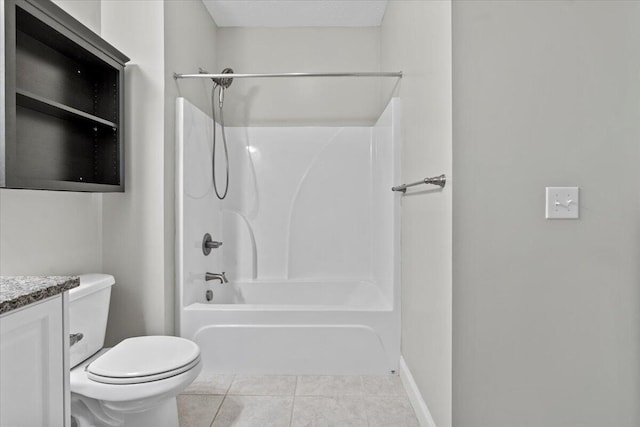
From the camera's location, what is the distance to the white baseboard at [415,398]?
1802 millimetres

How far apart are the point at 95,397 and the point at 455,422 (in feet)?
4.50

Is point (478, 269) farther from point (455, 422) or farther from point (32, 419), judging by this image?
point (32, 419)

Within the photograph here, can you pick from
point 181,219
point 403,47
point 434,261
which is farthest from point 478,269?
point 181,219

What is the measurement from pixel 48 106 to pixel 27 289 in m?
1.03

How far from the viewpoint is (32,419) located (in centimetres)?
96

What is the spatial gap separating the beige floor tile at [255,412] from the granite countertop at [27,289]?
119 cm

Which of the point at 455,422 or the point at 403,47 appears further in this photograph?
the point at 403,47

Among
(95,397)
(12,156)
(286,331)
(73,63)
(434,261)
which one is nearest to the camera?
(12,156)

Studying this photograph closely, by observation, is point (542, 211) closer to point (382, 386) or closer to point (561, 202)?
point (561, 202)

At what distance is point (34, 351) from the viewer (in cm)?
96

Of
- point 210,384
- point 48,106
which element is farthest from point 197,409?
point 48,106

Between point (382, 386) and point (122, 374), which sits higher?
point (122, 374)

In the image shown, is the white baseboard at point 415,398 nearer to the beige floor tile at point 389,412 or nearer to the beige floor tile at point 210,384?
the beige floor tile at point 389,412

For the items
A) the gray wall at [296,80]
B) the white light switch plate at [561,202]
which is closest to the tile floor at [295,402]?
the white light switch plate at [561,202]
